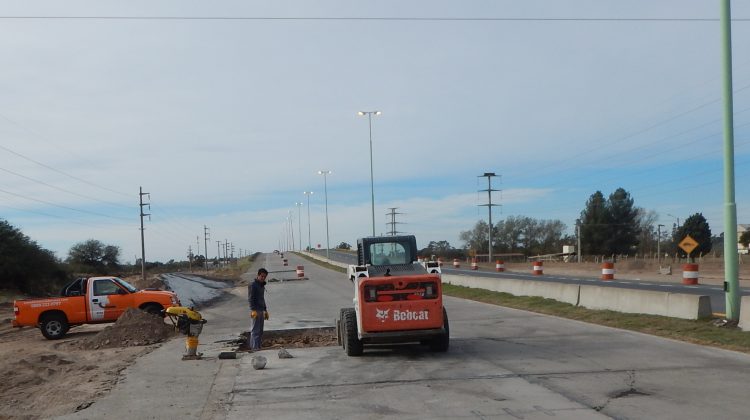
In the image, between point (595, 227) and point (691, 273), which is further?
point (595, 227)

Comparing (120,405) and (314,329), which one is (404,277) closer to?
(120,405)

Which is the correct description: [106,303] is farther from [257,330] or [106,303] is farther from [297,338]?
[257,330]

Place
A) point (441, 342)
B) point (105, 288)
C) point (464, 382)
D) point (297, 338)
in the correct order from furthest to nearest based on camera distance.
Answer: point (105, 288), point (297, 338), point (441, 342), point (464, 382)

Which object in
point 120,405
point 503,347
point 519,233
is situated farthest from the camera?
point 519,233

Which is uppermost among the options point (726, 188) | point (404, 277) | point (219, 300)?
point (726, 188)

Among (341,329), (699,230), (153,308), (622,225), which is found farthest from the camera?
(622,225)

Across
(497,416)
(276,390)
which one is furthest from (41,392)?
(497,416)

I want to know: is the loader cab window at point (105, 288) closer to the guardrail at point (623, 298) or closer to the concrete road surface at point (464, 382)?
the concrete road surface at point (464, 382)

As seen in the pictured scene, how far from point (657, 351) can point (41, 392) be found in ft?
35.1

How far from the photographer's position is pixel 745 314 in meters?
14.1

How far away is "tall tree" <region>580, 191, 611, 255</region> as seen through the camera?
96250 mm

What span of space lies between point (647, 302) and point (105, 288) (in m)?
16.1

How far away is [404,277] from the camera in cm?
1270

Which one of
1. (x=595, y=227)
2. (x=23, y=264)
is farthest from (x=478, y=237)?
(x=23, y=264)
